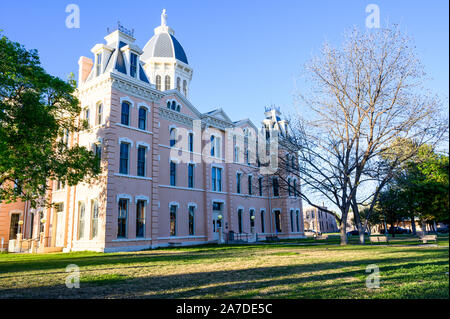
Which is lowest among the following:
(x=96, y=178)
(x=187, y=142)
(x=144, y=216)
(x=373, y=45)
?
(x=144, y=216)

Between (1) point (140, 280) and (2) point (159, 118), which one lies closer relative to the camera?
(1) point (140, 280)

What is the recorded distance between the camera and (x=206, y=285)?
24.3 feet

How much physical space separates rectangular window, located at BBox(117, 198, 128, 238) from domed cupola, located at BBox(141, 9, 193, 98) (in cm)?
1495

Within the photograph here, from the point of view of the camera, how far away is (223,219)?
3158cm

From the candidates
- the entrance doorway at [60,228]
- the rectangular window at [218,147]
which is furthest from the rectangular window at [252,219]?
the entrance doorway at [60,228]

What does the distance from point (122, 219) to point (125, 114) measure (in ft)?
24.5

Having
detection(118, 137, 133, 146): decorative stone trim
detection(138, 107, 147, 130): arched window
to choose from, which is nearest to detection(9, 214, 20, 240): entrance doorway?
detection(118, 137, 133, 146): decorative stone trim

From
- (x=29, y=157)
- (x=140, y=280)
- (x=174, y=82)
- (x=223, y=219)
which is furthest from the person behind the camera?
(x=174, y=82)

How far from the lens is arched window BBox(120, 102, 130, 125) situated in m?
23.3

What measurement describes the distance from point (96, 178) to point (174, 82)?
54.8 feet

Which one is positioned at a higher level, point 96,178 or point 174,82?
point 174,82

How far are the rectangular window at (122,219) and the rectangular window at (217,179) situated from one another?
1052 cm
